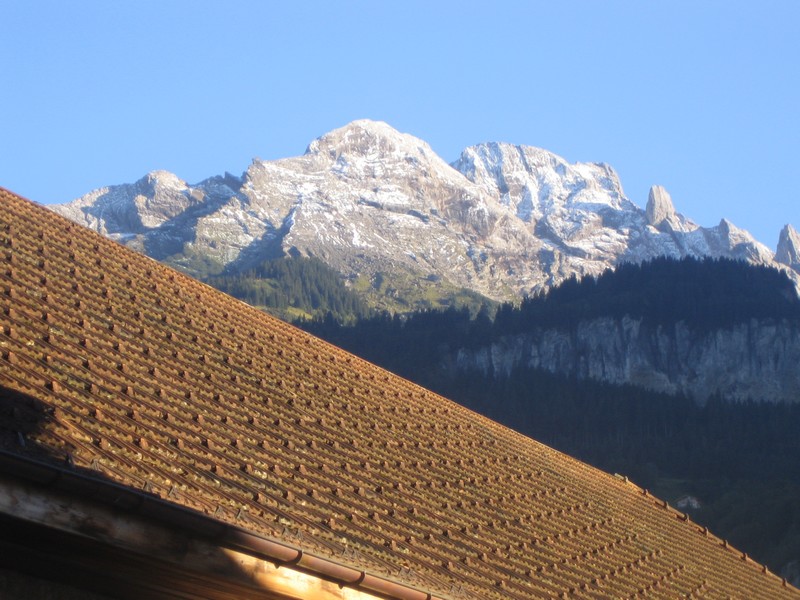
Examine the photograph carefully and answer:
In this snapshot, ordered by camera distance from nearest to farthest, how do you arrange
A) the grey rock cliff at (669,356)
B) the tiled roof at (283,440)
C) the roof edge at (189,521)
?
the roof edge at (189,521) → the tiled roof at (283,440) → the grey rock cliff at (669,356)

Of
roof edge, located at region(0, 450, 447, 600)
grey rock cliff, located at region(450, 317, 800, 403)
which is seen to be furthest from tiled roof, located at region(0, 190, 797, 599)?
grey rock cliff, located at region(450, 317, 800, 403)

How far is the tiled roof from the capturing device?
698 cm

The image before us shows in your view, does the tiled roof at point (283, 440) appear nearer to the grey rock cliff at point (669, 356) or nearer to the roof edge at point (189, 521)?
the roof edge at point (189, 521)

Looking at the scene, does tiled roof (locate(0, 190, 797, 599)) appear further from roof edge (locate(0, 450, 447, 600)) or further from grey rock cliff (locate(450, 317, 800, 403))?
grey rock cliff (locate(450, 317, 800, 403))

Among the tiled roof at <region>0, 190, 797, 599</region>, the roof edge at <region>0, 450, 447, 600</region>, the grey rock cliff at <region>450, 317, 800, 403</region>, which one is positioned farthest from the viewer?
the grey rock cliff at <region>450, 317, 800, 403</region>

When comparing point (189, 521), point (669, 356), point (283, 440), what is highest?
point (669, 356)

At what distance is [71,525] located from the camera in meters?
5.51

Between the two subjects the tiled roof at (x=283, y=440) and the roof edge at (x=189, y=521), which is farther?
the tiled roof at (x=283, y=440)

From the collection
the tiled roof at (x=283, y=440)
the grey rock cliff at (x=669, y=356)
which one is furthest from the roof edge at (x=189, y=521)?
the grey rock cliff at (x=669, y=356)

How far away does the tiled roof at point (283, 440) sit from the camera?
6984mm

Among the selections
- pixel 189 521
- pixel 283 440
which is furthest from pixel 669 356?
pixel 189 521

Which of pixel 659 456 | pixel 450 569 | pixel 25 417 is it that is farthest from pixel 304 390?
pixel 659 456

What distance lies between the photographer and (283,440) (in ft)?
28.9

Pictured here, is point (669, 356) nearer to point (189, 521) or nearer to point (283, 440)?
point (283, 440)
